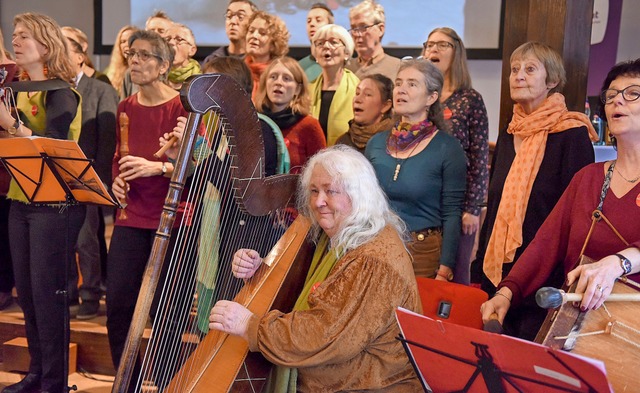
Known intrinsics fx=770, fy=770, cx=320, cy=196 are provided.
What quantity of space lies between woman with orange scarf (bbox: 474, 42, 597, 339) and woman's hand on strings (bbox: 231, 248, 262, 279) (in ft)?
2.99

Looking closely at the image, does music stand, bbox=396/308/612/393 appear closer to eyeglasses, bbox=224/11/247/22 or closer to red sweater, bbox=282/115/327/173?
red sweater, bbox=282/115/327/173

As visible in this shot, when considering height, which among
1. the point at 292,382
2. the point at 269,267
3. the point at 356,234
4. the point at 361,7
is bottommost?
the point at 292,382

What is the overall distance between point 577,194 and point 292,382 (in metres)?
0.97

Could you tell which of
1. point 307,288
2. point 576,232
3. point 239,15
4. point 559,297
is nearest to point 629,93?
point 576,232

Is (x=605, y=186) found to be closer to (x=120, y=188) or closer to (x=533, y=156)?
(x=533, y=156)

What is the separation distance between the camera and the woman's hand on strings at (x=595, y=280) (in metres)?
1.76

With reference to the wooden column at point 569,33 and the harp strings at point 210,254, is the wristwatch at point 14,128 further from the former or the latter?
the wooden column at point 569,33

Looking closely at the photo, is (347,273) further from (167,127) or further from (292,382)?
(167,127)

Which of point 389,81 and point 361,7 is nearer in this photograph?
point 389,81

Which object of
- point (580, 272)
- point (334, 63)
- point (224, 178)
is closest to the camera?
point (580, 272)

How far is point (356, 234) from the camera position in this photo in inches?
87.6

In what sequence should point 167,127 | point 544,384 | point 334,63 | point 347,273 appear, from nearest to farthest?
point 544,384 < point 347,273 < point 167,127 < point 334,63

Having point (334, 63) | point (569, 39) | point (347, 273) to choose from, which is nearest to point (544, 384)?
point (347, 273)

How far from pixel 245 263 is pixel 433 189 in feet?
2.82
